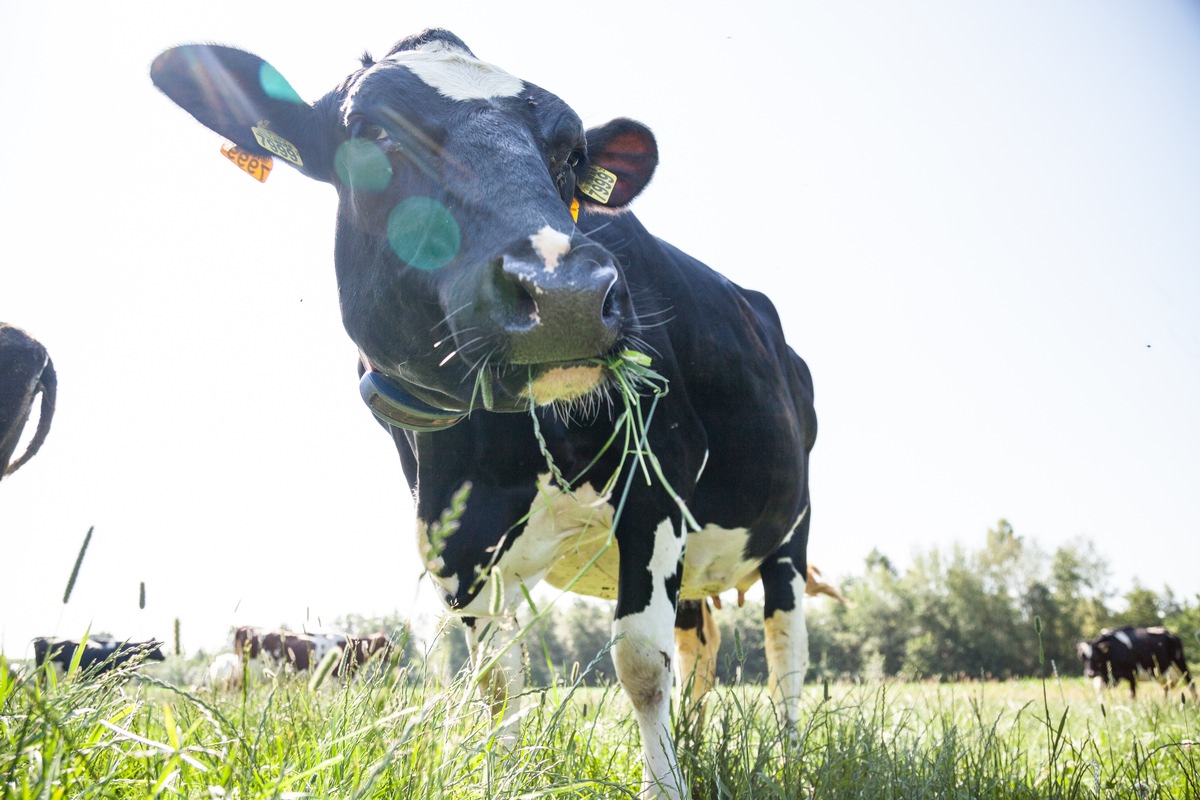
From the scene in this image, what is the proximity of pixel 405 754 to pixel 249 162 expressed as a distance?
2.76 metres

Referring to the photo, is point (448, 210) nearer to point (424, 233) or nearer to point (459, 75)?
point (424, 233)

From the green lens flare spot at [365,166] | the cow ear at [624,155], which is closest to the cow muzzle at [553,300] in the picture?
the green lens flare spot at [365,166]

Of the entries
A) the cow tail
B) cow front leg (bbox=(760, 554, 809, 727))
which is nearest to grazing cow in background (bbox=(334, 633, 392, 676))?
cow front leg (bbox=(760, 554, 809, 727))

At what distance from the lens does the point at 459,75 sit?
3020 mm

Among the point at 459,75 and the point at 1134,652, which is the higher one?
the point at 459,75

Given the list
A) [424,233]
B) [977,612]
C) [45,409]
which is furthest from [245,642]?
[977,612]

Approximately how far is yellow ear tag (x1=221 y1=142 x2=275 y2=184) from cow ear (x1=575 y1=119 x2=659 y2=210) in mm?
1475

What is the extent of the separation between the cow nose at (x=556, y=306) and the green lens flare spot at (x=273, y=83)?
1.57m

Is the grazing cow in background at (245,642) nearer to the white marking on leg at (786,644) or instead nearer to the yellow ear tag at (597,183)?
the yellow ear tag at (597,183)

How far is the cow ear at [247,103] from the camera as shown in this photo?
3.17 m

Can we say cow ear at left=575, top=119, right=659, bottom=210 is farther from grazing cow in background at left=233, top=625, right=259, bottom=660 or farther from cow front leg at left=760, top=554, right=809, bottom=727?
cow front leg at left=760, top=554, right=809, bottom=727

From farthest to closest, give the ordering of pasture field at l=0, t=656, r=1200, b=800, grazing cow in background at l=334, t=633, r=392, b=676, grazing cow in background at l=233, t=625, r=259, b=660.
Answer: grazing cow in background at l=233, t=625, r=259, b=660
grazing cow in background at l=334, t=633, r=392, b=676
pasture field at l=0, t=656, r=1200, b=800

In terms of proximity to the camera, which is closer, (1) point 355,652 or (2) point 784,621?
(1) point 355,652

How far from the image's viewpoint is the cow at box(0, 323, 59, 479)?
5.82m
